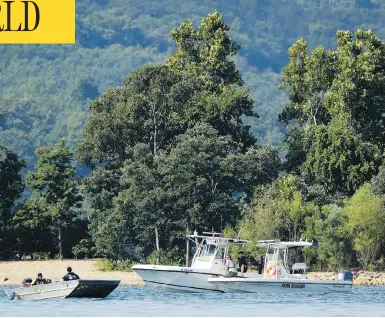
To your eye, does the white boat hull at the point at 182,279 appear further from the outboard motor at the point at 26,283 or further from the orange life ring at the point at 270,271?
the outboard motor at the point at 26,283

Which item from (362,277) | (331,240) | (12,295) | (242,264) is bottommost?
(12,295)

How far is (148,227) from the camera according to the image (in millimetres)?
86000

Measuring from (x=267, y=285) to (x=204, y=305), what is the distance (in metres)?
8.95

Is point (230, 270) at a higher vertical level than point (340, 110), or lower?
lower

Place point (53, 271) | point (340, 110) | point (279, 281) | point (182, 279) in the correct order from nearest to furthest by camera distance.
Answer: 1. point (279, 281)
2. point (182, 279)
3. point (53, 271)
4. point (340, 110)

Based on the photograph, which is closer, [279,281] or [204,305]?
[204,305]

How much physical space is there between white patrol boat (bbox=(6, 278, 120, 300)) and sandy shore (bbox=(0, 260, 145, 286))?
24.2 metres

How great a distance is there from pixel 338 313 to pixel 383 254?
38.6m

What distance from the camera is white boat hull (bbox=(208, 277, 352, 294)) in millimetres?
61969

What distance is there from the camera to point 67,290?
56.5 metres

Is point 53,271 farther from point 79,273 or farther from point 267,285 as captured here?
point 267,285

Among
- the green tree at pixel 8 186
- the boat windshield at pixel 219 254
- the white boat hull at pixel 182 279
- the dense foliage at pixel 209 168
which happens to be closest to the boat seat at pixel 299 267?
the boat windshield at pixel 219 254

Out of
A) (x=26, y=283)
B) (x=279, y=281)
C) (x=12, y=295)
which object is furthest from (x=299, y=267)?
(x=12, y=295)

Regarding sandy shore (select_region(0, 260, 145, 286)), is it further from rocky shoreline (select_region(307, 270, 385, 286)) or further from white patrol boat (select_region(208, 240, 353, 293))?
white patrol boat (select_region(208, 240, 353, 293))
